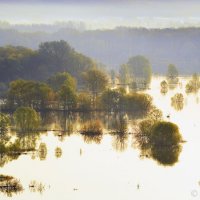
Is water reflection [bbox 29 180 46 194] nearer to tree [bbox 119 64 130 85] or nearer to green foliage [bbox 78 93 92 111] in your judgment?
green foliage [bbox 78 93 92 111]

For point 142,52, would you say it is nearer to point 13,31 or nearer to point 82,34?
point 82,34

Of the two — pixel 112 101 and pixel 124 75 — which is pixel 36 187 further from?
pixel 124 75

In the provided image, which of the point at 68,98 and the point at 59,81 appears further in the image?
the point at 59,81

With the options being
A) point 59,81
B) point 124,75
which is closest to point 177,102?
point 59,81

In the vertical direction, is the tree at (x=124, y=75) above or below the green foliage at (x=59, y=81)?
above

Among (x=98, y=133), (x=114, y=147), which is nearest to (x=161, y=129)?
(x=114, y=147)

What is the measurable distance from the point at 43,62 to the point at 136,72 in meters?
17.1

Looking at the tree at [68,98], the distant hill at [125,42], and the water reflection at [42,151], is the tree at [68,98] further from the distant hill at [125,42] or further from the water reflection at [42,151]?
the distant hill at [125,42]

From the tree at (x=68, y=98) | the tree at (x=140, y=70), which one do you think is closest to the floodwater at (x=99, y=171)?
the tree at (x=68, y=98)

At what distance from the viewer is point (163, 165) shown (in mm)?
52469

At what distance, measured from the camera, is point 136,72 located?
127125mm

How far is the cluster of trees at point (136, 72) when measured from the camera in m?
120

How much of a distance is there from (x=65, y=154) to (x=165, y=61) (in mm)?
109219

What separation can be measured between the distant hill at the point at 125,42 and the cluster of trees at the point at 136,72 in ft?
95.1
